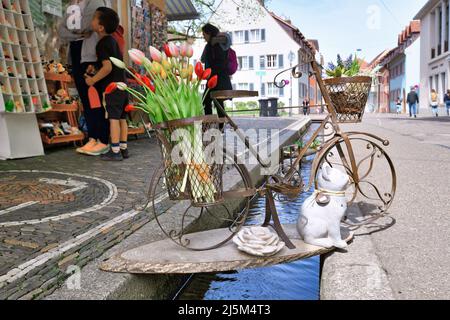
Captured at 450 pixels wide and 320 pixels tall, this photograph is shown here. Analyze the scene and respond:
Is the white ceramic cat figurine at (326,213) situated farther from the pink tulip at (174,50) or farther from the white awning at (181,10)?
the white awning at (181,10)

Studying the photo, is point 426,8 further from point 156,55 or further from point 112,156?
point 156,55

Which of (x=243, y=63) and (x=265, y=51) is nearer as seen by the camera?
(x=265, y=51)

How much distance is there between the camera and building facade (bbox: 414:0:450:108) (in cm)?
3011

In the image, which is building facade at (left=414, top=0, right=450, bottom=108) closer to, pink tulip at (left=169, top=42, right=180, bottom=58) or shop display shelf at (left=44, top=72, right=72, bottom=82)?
shop display shelf at (left=44, top=72, right=72, bottom=82)

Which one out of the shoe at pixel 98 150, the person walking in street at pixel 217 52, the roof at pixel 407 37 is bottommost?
the shoe at pixel 98 150

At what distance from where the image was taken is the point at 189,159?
2.38 metres

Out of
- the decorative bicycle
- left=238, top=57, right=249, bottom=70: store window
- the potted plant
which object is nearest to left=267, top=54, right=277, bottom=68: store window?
left=238, top=57, right=249, bottom=70: store window

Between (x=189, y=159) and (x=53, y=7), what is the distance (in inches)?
242

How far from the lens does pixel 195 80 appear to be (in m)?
2.51

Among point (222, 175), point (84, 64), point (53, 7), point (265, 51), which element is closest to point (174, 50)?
point (222, 175)

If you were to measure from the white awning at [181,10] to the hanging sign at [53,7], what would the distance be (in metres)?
5.30

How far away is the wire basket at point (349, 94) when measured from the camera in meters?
3.20

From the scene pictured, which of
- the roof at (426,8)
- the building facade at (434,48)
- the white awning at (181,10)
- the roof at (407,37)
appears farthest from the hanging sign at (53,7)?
the roof at (407,37)
